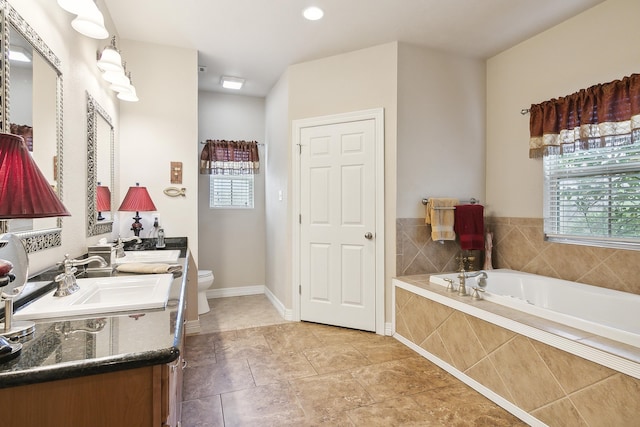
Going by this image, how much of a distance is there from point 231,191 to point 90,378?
3780mm

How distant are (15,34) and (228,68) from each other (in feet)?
8.26

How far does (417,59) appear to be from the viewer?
10.2 ft

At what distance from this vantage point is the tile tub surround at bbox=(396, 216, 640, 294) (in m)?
2.47

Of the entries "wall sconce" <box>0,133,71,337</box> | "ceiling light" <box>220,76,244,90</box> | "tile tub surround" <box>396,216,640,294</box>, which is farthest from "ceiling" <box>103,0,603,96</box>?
"wall sconce" <box>0,133,71,337</box>

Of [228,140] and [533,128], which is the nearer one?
[533,128]

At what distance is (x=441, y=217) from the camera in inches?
121

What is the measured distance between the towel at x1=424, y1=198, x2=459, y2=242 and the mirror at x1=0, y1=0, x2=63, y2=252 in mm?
2726

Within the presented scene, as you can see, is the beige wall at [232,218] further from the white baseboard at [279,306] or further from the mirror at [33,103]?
the mirror at [33,103]

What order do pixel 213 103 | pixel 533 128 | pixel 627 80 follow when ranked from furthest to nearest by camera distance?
pixel 213 103
pixel 533 128
pixel 627 80

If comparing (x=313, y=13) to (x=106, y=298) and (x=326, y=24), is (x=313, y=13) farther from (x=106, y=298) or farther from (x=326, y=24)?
(x=106, y=298)

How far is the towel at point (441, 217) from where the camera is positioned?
120 inches

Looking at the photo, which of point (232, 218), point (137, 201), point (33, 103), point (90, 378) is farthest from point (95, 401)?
point (232, 218)

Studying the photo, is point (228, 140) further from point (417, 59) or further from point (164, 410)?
point (164, 410)

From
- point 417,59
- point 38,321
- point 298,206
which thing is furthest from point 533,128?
point 38,321
